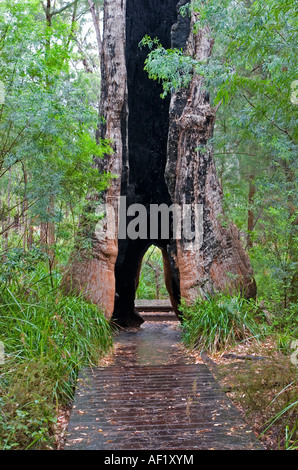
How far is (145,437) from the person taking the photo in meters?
3.11

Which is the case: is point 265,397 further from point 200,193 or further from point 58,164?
point 200,193

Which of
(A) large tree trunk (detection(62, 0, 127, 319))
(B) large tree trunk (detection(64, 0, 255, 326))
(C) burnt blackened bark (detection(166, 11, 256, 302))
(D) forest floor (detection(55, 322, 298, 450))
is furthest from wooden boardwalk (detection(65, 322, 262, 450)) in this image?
(C) burnt blackened bark (detection(166, 11, 256, 302))

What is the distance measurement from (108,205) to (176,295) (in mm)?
3241

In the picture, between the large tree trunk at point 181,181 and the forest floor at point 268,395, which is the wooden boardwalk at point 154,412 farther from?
the large tree trunk at point 181,181

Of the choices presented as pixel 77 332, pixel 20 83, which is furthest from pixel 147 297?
pixel 20 83

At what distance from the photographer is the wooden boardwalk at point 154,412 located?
A: 119 inches

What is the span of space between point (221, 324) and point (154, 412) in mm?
2367

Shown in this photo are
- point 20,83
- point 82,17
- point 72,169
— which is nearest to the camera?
point 20,83

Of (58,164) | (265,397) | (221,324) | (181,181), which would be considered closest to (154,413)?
(265,397)

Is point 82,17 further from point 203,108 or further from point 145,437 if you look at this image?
point 145,437

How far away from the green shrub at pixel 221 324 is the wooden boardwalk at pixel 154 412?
34.5 inches

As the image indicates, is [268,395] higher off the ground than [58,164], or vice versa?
[58,164]

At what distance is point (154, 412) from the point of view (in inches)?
141

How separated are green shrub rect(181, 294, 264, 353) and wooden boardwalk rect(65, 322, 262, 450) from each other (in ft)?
2.88
